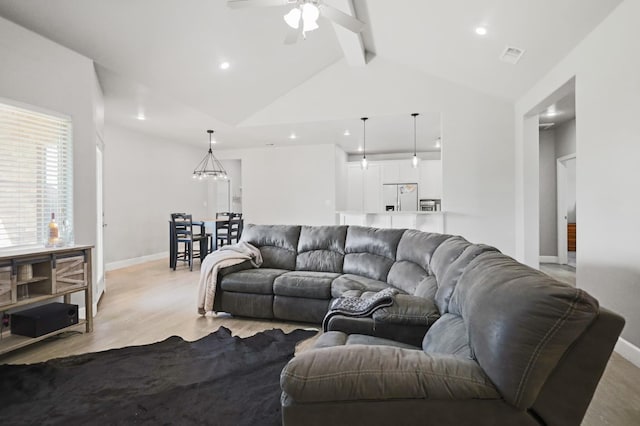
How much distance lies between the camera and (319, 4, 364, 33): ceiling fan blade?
112 inches

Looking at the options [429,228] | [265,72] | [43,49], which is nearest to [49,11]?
[43,49]

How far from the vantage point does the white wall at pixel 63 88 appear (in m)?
2.96

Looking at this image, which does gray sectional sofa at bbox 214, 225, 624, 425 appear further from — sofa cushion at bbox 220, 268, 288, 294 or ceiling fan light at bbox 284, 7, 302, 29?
ceiling fan light at bbox 284, 7, 302, 29

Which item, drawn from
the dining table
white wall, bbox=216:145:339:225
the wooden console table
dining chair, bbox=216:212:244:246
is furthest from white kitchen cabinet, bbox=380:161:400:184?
the wooden console table

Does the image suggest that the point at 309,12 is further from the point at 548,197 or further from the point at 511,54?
the point at 548,197

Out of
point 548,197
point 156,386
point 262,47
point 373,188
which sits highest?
point 262,47

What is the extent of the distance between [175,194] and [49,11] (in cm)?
536

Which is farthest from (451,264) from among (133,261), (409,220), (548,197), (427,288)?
(133,261)

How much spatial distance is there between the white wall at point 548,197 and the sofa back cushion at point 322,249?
5.35 m

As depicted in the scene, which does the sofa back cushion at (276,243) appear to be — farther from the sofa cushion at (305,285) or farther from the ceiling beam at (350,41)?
the ceiling beam at (350,41)

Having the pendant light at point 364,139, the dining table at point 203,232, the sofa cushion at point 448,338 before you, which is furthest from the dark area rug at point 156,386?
the pendant light at point 364,139

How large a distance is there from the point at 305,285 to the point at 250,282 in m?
0.60

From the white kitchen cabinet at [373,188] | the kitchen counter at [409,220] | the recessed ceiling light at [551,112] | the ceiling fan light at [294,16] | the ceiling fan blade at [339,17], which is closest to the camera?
the ceiling fan light at [294,16]

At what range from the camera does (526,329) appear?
3.20 ft
